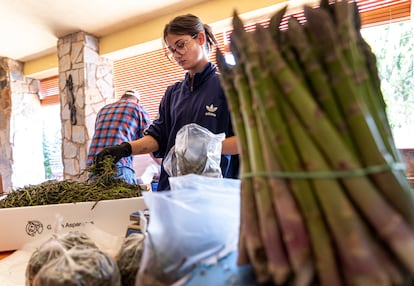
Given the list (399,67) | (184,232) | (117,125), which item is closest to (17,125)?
(117,125)

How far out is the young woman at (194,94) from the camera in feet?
3.74

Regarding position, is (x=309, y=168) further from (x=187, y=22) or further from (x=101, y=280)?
(x=187, y=22)

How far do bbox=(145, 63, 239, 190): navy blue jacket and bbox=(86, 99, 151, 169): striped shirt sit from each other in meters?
0.86

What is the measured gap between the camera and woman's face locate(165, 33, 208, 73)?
1.17 metres

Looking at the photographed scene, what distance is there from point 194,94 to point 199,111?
0.09 m

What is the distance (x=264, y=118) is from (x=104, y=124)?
6.54ft

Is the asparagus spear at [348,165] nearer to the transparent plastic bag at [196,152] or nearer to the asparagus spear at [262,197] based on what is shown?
the asparagus spear at [262,197]

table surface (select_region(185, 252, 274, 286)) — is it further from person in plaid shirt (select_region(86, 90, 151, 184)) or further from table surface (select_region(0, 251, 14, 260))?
person in plaid shirt (select_region(86, 90, 151, 184))

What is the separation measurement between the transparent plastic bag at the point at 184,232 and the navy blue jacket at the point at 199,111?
2.20ft

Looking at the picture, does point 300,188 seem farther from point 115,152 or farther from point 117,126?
point 117,126

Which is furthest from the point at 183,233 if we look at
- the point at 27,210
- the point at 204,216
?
the point at 27,210

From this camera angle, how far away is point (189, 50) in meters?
1.18

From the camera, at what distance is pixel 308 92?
333 millimetres

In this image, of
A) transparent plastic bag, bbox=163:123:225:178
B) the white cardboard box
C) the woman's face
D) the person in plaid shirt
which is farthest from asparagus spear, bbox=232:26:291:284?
the person in plaid shirt
